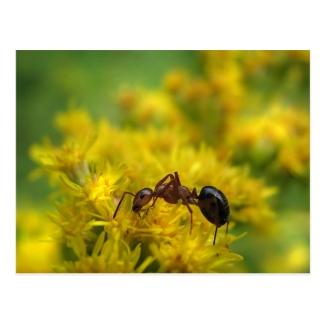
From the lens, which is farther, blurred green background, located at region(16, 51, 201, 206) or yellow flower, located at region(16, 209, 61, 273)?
blurred green background, located at region(16, 51, 201, 206)

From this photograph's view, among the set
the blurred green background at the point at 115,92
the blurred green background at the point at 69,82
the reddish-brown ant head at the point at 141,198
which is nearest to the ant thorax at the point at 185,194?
the reddish-brown ant head at the point at 141,198

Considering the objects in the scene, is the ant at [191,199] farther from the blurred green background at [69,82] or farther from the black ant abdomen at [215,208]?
the blurred green background at [69,82]

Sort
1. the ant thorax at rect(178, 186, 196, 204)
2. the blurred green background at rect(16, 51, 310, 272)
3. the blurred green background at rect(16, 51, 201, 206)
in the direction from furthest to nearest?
1. the blurred green background at rect(16, 51, 201, 206)
2. the blurred green background at rect(16, 51, 310, 272)
3. the ant thorax at rect(178, 186, 196, 204)

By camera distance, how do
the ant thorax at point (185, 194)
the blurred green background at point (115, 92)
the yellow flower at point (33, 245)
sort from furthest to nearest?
the blurred green background at point (115, 92)
the yellow flower at point (33, 245)
the ant thorax at point (185, 194)

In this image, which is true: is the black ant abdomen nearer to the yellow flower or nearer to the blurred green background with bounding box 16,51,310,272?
the blurred green background with bounding box 16,51,310,272

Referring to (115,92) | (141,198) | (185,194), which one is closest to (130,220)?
(141,198)

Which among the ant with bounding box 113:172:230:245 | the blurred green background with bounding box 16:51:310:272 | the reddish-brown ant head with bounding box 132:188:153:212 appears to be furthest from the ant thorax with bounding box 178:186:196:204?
the blurred green background with bounding box 16:51:310:272
